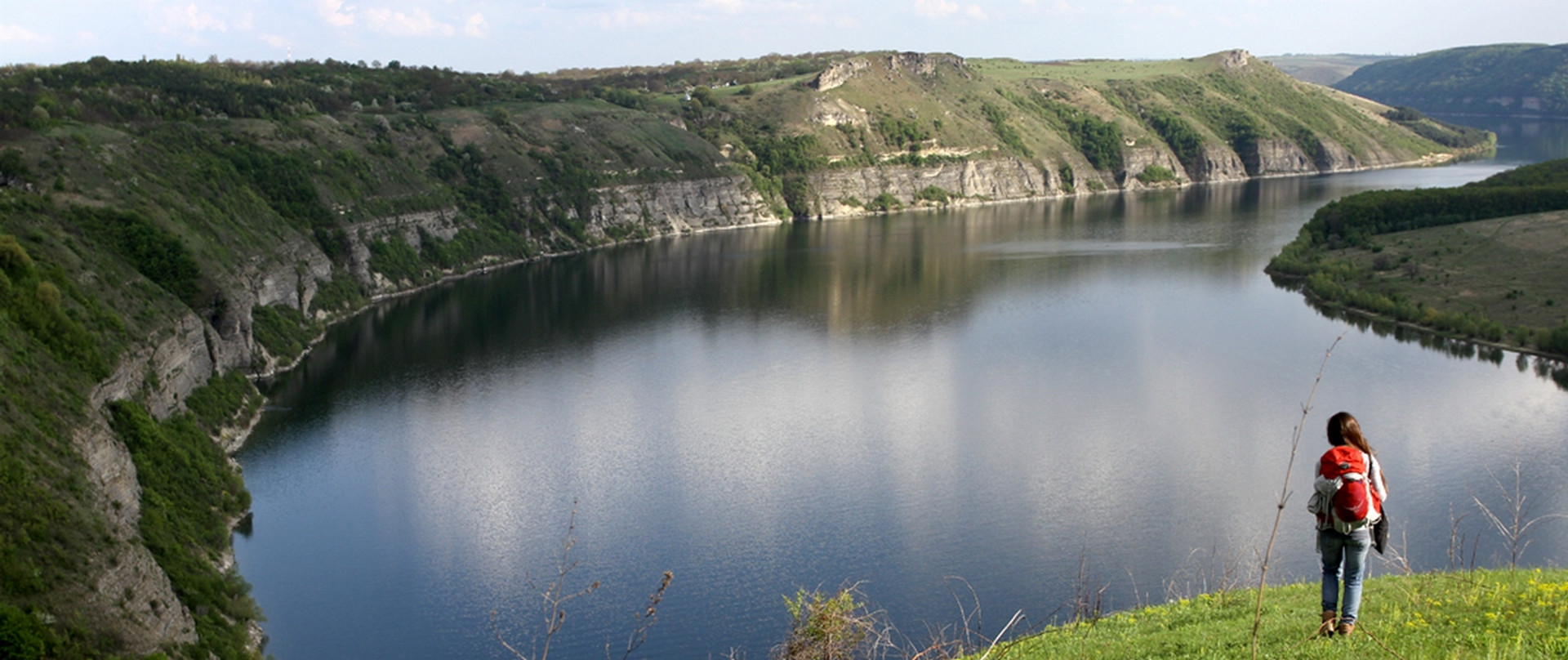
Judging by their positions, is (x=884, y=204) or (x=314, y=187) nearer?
(x=314, y=187)

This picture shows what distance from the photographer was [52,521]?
22531 millimetres

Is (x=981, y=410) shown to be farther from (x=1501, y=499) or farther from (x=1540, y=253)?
(x=1540, y=253)

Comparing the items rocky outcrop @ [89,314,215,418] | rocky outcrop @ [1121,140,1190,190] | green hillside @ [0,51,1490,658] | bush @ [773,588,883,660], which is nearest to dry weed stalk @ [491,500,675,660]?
bush @ [773,588,883,660]

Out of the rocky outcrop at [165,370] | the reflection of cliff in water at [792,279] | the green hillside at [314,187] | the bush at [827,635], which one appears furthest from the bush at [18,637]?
the reflection of cliff in water at [792,279]

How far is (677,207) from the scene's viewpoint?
110062mm

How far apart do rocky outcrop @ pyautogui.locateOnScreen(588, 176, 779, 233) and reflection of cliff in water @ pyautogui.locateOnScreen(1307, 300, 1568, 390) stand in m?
58.4

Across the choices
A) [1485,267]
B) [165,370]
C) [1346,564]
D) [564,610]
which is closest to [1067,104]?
[1485,267]

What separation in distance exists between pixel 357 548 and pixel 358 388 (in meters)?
19.5

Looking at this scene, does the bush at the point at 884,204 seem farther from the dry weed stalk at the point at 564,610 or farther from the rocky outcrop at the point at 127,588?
the rocky outcrop at the point at 127,588

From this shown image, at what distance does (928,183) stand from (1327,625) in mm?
128495

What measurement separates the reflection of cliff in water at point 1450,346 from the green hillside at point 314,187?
48502 millimetres

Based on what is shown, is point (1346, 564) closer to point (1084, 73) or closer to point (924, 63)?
point (924, 63)

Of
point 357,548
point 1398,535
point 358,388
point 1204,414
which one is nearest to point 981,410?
point 1204,414

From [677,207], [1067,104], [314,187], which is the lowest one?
[677,207]
